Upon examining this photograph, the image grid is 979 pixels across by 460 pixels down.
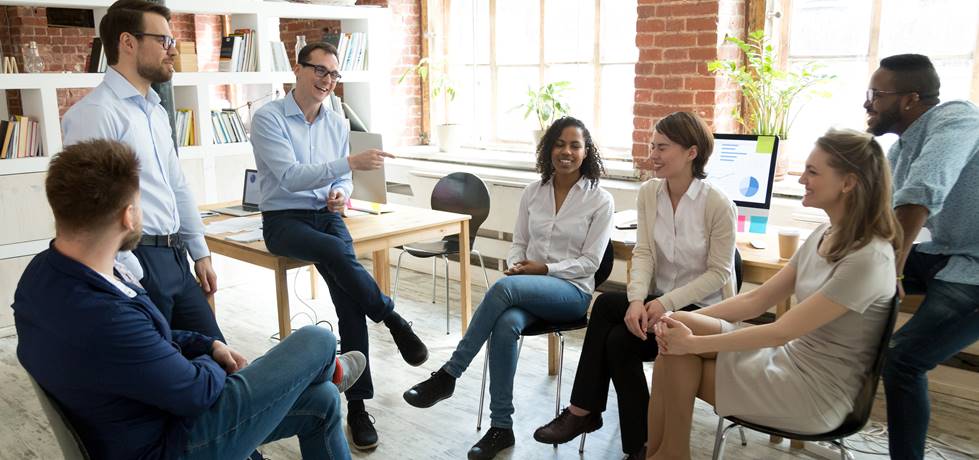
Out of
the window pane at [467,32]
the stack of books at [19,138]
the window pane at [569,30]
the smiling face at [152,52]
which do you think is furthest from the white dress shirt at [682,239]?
the stack of books at [19,138]

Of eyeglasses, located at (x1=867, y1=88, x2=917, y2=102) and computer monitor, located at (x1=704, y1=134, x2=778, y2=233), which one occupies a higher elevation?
eyeglasses, located at (x1=867, y1=88, x2=917, y2=102)

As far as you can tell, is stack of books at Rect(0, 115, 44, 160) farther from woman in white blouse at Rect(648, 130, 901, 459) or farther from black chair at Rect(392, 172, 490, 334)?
woman in white blouse at Rect(648, 130, 901, 459)

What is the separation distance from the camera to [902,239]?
2.13 m

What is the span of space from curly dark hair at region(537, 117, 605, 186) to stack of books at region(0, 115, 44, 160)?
9.54 feet

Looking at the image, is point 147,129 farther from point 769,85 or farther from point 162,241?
point 769,85

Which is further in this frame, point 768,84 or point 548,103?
point 548,103

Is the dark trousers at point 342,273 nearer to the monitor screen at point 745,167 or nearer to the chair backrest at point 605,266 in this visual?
the chair backrest at point 605,266

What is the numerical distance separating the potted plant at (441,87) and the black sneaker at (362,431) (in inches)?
115

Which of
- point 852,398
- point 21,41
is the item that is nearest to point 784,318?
point 852,398

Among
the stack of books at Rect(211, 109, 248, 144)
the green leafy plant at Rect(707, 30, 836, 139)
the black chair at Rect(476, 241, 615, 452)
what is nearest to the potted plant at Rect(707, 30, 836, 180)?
the green leafy plant at Rect(707, 30, 836, 139)

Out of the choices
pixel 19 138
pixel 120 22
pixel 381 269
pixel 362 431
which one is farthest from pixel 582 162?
pixel 19 138

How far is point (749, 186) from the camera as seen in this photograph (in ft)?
10.5

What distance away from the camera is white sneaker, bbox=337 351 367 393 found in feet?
7.75

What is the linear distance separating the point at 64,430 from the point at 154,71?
127 centimetres
